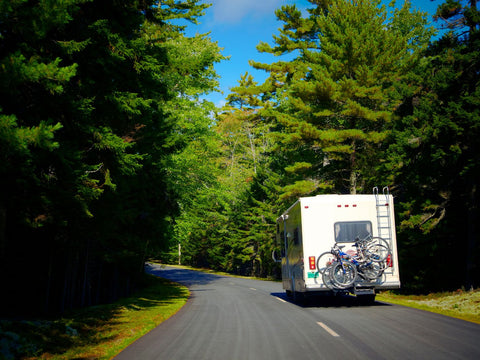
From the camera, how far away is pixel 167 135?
1595 centimetres

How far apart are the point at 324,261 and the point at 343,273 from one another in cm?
70

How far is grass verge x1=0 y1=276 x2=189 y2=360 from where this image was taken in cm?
736

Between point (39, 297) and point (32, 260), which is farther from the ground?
point (32, 260)

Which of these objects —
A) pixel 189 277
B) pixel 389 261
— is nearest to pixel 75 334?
pixel 389 261

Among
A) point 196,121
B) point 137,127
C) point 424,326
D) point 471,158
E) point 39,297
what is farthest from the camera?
point 196,121

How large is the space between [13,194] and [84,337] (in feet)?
12.0

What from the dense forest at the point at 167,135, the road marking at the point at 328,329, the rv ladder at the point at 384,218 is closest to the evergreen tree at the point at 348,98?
the dense forest at the point at 167,135

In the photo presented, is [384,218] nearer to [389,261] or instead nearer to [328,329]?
[389,261]

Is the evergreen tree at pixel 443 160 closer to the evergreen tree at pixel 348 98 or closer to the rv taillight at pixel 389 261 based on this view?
the evergreen tree at pixel 348 98

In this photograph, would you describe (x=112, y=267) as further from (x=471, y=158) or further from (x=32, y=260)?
(x=471, y=158)

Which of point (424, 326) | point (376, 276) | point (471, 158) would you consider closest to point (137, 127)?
point (376, 276)

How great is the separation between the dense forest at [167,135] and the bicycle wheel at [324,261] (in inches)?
248

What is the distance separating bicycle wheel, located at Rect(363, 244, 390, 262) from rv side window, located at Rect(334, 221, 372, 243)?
48 centimetres

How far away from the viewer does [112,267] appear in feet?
66.7
